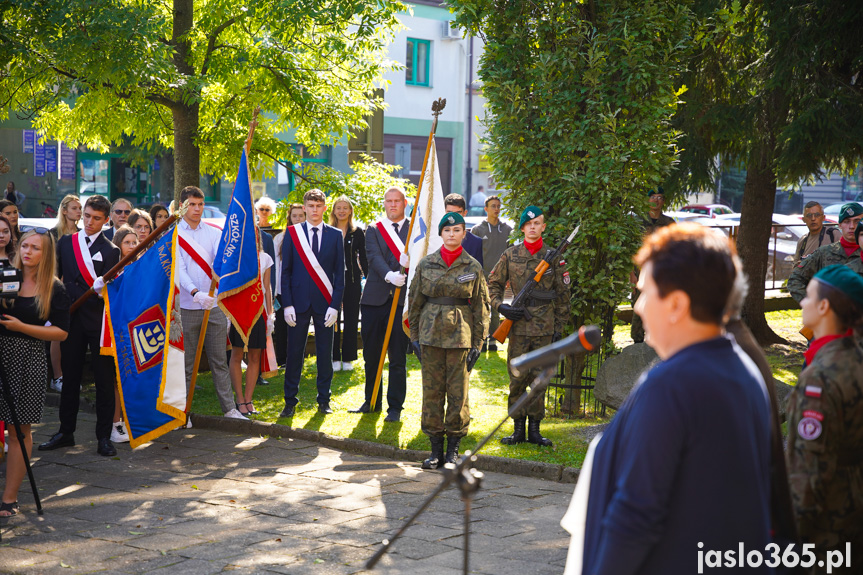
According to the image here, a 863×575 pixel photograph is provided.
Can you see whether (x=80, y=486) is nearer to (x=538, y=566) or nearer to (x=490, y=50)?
(x=538, y=566)

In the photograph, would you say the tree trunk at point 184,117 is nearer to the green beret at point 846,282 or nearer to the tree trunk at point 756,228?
the tree trunk at point 756,228

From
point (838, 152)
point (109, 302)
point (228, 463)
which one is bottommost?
point (228, 463)

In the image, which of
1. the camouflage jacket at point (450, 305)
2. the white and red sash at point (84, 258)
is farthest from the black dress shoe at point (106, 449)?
the camouflage jacket at point (450, 305)

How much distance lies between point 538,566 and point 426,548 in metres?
0.70

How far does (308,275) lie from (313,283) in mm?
99

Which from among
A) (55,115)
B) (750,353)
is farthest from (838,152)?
(55,115)

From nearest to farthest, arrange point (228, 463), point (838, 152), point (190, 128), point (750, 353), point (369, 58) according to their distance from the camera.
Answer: point (750, 353), point (228, 463), point (838, 152), point (190, 128), point (369, 58)

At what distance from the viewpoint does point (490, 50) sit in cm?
955

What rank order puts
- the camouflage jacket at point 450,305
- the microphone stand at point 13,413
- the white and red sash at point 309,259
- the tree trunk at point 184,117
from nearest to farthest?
the microphone stand at point 13,413 → the camouflage jacket at point 450,305 → the white and red sash at point 309,259 → the tree trunk at point 184,117

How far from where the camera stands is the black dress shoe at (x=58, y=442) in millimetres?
8023

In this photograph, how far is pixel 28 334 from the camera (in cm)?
622

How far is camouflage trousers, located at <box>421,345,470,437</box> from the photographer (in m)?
7.64

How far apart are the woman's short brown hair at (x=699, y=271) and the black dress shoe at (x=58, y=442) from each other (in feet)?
22.9

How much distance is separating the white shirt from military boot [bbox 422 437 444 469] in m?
2.84
